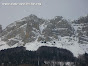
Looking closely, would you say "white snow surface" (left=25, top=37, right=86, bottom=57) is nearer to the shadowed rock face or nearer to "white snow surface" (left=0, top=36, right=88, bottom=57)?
"white snow surface" (left=0, top=36, right=88, bottom=57)

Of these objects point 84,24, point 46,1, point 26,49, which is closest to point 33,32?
point 26,49

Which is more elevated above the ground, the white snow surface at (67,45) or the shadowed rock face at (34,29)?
the shadowed rock face at (34,29)

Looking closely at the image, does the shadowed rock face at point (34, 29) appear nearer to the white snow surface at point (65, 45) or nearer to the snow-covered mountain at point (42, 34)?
the snow-covered mountain at point (42, 34)

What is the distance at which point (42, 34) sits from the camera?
507cm

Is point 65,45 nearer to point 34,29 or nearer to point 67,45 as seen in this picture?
point 67,45

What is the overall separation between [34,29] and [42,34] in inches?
8.8

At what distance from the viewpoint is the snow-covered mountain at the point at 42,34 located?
4.91 m

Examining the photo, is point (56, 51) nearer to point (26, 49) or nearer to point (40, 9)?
point (26, 49)

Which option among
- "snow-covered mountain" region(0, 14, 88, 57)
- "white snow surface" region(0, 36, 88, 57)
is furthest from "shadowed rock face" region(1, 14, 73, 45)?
"white snow surface" region(0, 36, 88, 57)

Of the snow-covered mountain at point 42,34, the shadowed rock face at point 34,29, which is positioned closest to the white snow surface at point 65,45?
the snow-covered mountain at point 42,34

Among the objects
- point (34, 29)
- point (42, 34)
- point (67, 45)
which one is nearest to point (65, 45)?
point (67, 45)

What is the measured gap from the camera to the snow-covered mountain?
4906 millimetres

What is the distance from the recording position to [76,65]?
15.7ft

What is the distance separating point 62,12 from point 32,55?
1.26m
